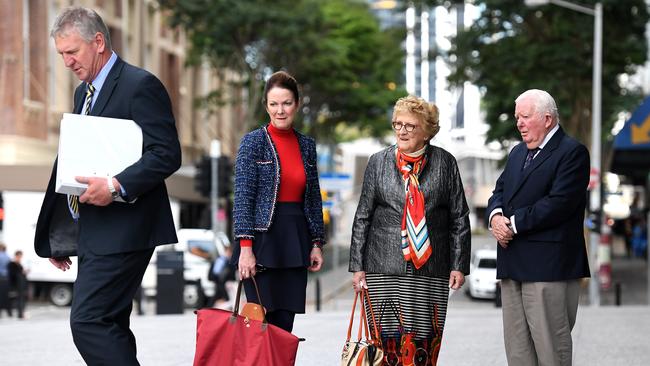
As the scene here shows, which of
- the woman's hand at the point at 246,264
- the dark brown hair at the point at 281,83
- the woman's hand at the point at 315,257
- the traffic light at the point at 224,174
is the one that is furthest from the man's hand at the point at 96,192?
the traffic light at the point at 224,174

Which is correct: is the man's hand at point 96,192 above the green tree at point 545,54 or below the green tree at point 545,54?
below

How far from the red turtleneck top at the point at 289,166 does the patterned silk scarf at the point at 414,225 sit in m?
0.58

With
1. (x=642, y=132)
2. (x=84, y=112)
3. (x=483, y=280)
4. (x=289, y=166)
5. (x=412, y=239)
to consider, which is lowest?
(x=483, y=280)

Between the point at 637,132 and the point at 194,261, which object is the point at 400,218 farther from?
the point at 637,132

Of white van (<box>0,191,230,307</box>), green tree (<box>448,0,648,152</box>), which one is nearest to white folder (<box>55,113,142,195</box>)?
white van (<box>0,191,230,307</box>)

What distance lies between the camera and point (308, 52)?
4219 cm

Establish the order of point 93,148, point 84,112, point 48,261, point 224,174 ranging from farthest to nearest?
point 48,261, point 224,174, point 84,112, point 93,148

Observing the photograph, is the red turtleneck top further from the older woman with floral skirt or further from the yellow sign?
the yellow sign

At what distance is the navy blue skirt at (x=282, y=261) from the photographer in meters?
7.09

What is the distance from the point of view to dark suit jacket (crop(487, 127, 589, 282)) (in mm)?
7207

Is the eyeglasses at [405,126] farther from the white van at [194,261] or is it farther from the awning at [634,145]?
the awning at [634,145]

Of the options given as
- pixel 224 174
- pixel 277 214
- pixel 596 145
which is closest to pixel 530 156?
pixel 277 214

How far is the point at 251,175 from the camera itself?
7164 millimetres

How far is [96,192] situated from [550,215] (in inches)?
103
